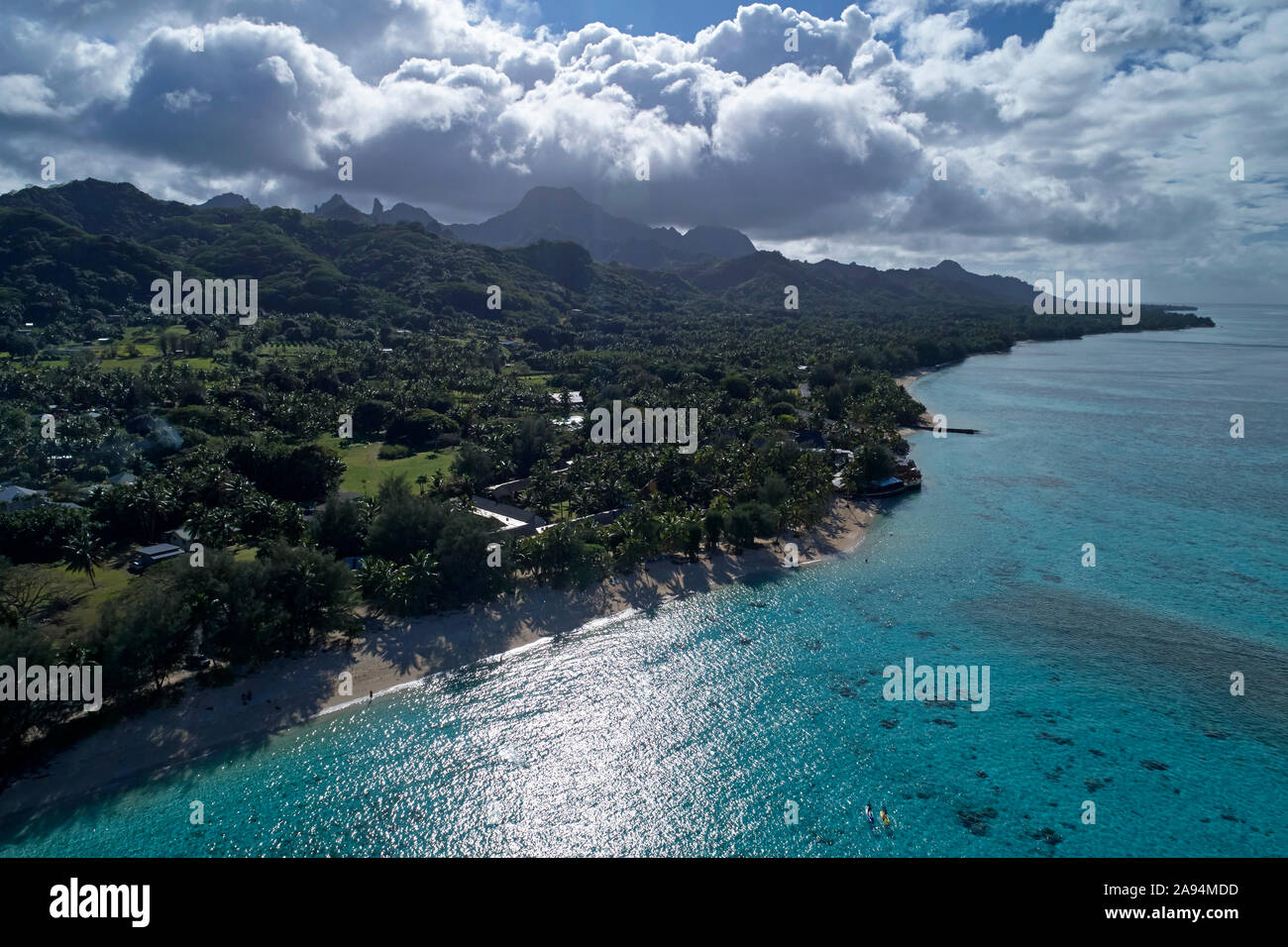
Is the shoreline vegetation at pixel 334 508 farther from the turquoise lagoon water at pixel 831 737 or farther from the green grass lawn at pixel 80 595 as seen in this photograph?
the turquoise lagoon water at pixel 831 737

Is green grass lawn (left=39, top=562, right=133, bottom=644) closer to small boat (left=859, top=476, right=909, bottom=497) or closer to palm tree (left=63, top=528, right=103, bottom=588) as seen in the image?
palm tree (left=63, top=528, right=103, bottom=588)

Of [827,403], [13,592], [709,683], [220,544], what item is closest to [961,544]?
[709,683]

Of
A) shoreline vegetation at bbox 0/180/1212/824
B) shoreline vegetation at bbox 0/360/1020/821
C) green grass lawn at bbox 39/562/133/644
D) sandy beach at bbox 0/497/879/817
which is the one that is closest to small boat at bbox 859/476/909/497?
shoreline vegetation at bbox 0/180/1212/824

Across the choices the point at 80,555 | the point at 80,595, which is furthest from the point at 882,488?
the point at 80,555

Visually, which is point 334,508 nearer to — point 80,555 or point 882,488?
point 80,555

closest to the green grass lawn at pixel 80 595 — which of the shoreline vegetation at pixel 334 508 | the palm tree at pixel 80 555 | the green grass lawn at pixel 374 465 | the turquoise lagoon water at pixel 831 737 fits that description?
the shoreline vegetation at pixel 334 508

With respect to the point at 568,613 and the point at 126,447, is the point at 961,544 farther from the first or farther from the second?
the point at 126,447
